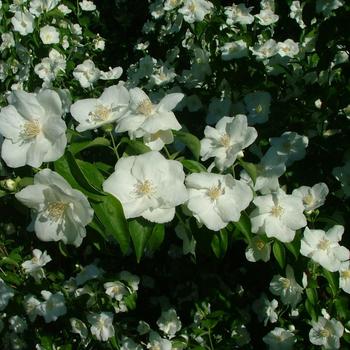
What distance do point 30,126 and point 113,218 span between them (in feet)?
1.20

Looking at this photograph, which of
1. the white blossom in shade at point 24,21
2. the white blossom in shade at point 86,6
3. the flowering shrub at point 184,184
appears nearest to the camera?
the flowering shrub at point 184,184

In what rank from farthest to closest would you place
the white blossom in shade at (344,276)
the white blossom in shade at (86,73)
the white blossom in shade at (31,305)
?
the white blossom in shade at (86,73) → the white blossom in shade at (31,305) → the white blossom in shade at (344,276)

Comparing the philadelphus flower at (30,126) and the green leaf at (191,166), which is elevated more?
the philadelphus flower at (30,126)

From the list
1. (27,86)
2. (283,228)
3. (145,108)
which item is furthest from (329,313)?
(27,86)

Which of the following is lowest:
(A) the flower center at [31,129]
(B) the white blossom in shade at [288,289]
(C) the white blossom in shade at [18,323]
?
(C) the white blossom in shade at [18,323]

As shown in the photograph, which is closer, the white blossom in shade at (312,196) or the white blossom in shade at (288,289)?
the white blossom in shade at (312,196)

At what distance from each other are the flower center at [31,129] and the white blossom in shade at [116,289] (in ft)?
3.44

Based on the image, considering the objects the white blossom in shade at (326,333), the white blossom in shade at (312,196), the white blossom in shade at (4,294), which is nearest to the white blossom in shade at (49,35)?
the white blossom in shade at (4,294)

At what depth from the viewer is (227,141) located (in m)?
1.58

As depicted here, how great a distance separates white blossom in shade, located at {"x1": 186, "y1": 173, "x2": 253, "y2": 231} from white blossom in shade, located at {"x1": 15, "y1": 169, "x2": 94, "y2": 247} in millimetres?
289

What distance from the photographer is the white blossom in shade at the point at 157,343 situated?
215 centimetres

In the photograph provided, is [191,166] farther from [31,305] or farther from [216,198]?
[31,305]

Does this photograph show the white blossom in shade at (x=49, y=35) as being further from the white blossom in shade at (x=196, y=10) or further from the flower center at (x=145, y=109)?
the flower center at (x=145, y=109)

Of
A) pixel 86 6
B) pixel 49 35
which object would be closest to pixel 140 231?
pixel 49 35
